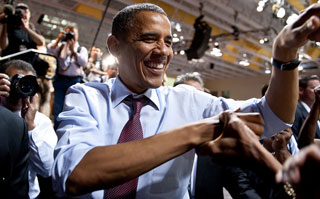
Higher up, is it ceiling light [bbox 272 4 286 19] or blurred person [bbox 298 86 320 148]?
ceiling light [bbox 272 4 286 19]

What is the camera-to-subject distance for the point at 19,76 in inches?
50.1

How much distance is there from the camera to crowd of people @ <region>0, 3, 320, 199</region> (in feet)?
1.80

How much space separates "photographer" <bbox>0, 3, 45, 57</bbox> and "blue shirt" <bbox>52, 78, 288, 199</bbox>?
1.59 metres

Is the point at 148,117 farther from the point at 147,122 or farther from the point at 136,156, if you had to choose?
the point at 136,156

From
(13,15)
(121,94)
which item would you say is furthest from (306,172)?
(13,15)

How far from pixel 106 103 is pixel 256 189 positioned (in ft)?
3.57

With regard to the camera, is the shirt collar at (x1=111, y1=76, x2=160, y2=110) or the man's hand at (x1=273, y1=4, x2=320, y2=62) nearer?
the man's hand at (x1=273, y1=4, x2=320, y2=62)

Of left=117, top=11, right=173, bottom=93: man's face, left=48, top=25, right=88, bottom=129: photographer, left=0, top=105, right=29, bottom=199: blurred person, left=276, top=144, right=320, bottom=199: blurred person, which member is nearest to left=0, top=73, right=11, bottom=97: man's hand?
left=0, top=105, right=29, bottom=199: blurred person

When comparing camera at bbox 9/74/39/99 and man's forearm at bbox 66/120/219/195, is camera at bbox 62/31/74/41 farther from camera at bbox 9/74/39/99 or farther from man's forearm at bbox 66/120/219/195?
man's forearm at bbox 66/120/219/195

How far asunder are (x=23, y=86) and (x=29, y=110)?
0.45 ft

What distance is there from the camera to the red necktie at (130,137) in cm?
87

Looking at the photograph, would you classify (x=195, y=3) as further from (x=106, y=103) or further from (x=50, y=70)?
(x=106, y=103)

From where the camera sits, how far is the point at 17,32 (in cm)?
229

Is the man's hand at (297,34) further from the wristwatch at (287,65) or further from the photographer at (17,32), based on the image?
the photographer at (17,32)
